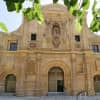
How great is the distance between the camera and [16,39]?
19.4 metres

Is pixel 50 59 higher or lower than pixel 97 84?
higher

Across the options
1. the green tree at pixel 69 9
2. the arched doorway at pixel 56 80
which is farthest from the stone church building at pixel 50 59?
the green tree at pixel 69 9

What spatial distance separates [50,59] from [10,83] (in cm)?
525

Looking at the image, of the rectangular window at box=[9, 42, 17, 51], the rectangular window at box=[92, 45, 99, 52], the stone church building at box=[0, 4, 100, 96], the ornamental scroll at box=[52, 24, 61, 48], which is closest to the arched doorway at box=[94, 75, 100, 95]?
the stone church building at box=[0, 4, 100, 96]

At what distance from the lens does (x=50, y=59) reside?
61.0ft

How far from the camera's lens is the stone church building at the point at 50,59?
17.8 m

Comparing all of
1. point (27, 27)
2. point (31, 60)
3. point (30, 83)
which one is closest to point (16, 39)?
point (27, 27)

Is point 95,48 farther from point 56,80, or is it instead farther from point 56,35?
point 56,80

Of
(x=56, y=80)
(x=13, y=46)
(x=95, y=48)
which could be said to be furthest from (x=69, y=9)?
(x=95, y=48)

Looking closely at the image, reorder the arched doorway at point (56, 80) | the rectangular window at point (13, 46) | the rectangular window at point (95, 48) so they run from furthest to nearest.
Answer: the rectangular window at point (95, 48) → the rectangular window at point (13, 46) → the arched doorway at point (56, 80)

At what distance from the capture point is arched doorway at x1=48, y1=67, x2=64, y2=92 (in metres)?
18.4

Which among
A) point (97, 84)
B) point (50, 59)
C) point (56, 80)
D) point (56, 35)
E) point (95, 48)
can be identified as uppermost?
point (56, 35)

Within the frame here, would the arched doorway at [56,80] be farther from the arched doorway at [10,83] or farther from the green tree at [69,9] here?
the green tree at [69,9]

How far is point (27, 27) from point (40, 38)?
215cm
